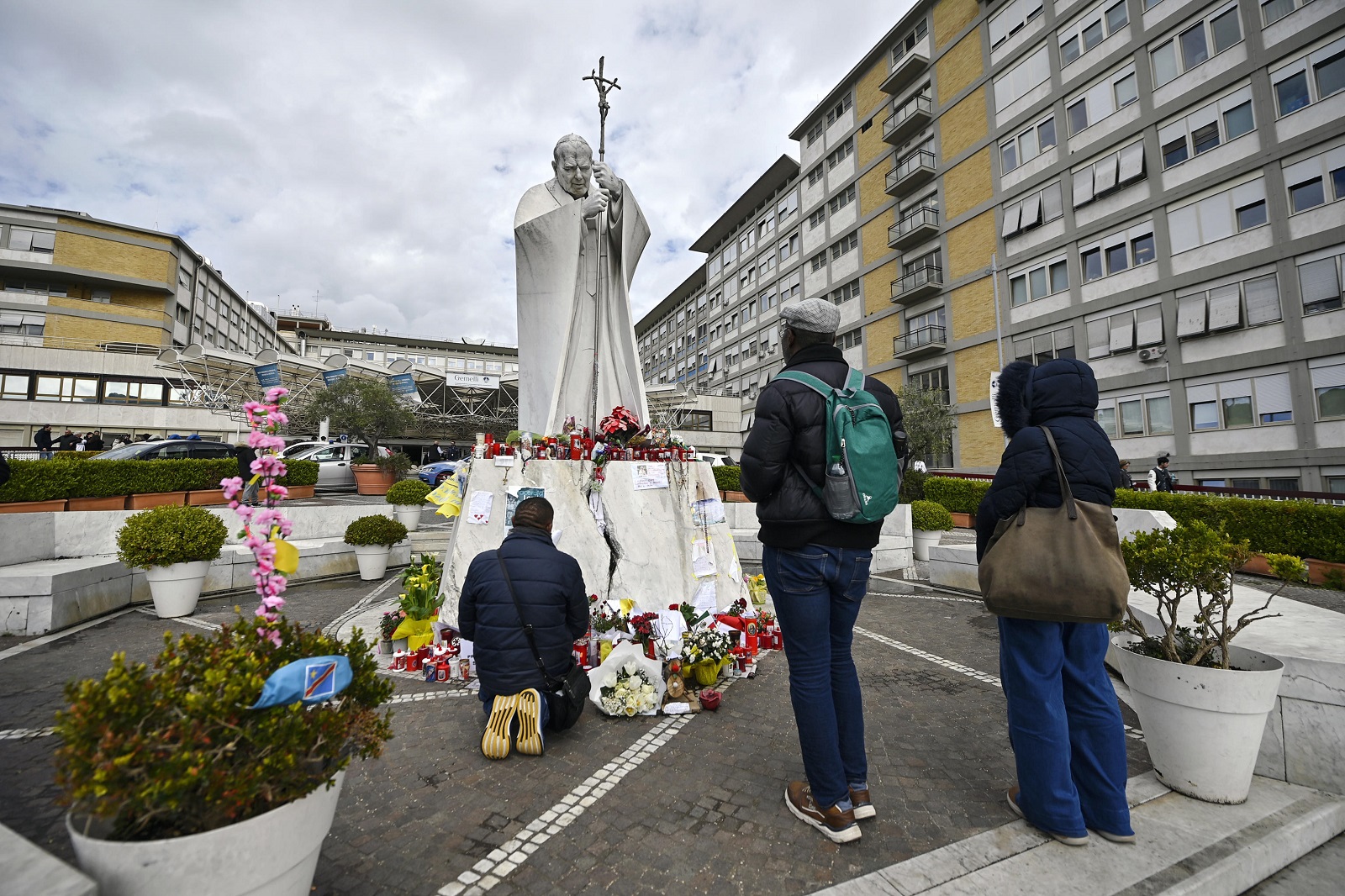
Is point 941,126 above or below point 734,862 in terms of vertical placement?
above

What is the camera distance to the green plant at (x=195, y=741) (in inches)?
58.1

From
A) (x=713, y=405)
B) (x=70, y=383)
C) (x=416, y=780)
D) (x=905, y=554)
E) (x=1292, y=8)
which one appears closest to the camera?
(x=416, y=780)

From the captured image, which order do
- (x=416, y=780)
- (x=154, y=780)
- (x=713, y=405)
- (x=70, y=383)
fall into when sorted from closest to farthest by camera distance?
(x=154, y=780)
(x=416, y=780)
(x=70, y=383)
(x=713, y=405)

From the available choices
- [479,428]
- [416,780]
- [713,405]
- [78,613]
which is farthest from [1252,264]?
[479,428]

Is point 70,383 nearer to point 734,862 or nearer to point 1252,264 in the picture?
point 734,862

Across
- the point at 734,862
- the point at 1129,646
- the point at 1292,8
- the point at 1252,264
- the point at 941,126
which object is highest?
the point at 941,126

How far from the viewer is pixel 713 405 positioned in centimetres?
Answer: 4562

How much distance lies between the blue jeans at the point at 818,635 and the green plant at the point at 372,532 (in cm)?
761

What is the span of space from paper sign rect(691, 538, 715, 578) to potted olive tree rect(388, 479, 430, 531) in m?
7.82

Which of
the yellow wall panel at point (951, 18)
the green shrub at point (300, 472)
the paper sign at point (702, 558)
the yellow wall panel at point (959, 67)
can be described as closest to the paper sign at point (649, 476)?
the paper sign at point (702, 558)

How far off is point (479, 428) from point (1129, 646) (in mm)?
36724

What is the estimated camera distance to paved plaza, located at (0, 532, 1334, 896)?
2.34 metres

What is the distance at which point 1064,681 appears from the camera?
8.55 ft

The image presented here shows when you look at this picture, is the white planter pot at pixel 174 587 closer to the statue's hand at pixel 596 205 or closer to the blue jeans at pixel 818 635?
the statue's hand at pixel 596 205
